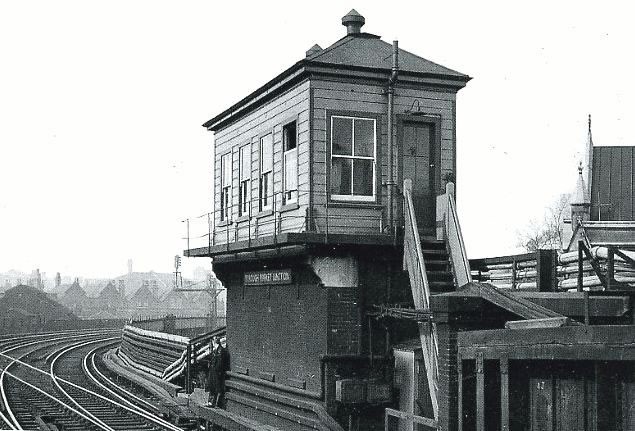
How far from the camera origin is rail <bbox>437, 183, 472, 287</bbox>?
42.1ft

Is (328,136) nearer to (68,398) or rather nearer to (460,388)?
(460,388)

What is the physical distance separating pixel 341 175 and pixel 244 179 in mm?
3808

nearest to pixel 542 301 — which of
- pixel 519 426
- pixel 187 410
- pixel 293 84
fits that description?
pixel 519 426

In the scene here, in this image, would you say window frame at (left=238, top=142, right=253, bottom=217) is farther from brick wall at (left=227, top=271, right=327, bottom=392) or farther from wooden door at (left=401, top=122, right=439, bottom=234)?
wooden door at (left=401, top=122, right=439, bottom=234)

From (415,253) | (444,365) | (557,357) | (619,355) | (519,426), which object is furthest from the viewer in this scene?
(415,253)

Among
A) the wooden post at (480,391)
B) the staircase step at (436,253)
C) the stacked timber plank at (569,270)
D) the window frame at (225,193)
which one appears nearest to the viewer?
the wooden post at (480,391)

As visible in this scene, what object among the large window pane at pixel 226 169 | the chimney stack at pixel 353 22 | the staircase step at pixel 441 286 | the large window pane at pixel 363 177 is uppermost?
the chimney stack at pixel 353 22

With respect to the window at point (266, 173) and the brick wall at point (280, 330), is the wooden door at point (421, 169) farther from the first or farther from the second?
the window at point (266, 173)

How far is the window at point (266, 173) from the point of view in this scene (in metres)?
16.5

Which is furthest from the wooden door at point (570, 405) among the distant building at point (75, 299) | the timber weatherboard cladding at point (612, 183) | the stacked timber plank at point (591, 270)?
the distant building at point (75, 299)

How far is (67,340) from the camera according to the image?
1868 inches

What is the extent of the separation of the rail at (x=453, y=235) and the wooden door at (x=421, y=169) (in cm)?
44

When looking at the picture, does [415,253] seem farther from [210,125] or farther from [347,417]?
[210,125]

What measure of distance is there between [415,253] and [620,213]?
10285mm
